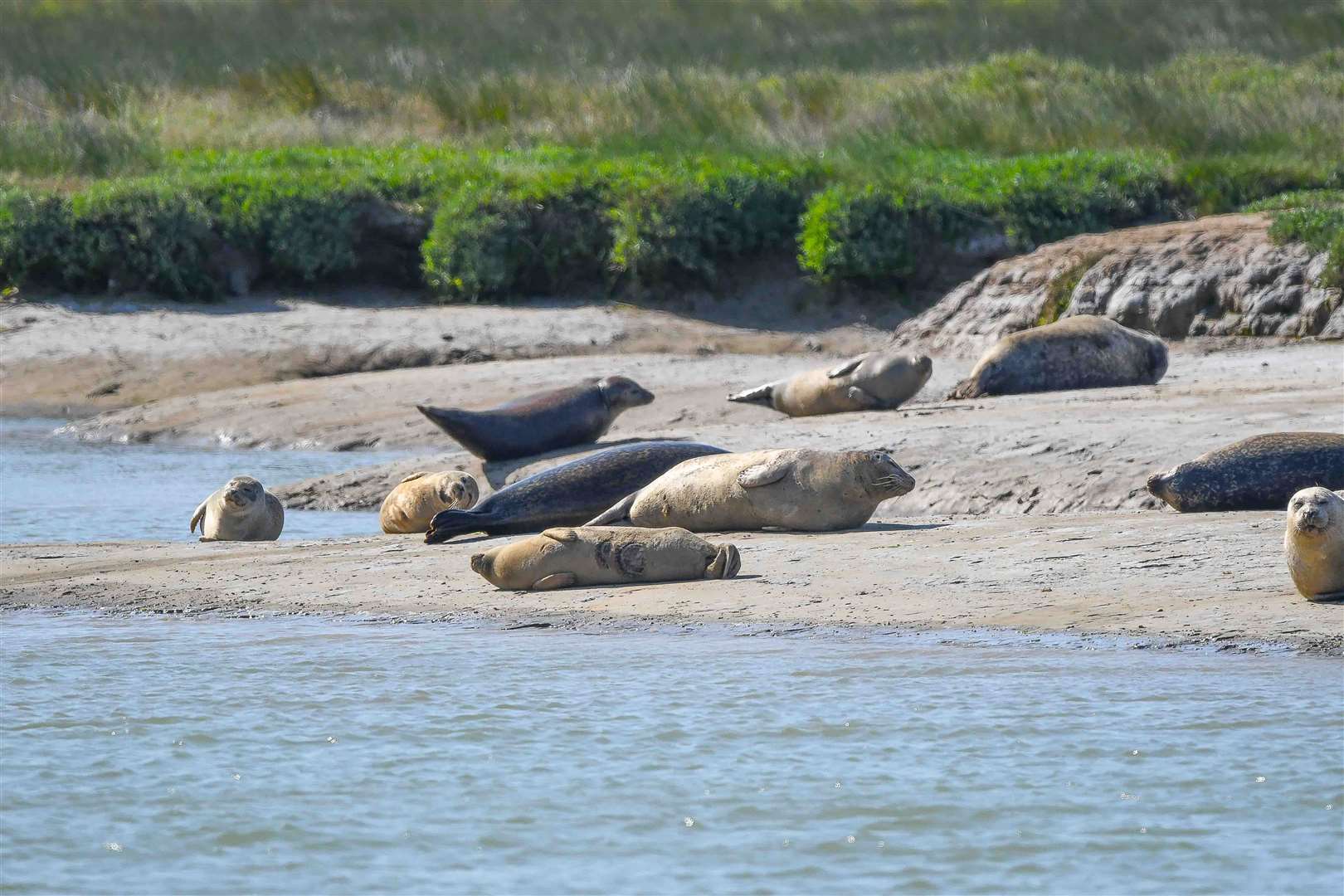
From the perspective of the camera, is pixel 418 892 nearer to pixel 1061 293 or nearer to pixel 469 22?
pixel 1061 293

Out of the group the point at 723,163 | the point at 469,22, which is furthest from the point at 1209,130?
the point at 469,22

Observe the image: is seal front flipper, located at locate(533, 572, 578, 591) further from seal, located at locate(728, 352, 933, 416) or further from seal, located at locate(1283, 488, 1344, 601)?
seal, located at locate(728, 352, 933, 416)

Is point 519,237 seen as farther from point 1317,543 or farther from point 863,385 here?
point 1317,543

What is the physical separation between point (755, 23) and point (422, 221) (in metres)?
12.1

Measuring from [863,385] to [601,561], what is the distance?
178 inches

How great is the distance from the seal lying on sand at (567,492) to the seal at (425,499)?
0.57 m

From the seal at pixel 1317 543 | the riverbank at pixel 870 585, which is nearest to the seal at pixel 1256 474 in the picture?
the riverbank at pixel 870 585

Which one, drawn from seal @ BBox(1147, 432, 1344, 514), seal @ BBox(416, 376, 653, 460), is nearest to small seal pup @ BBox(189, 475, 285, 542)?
seal @ BBox(416, 376, 653, 460)

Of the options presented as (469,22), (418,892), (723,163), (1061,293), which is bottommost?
(418,892)

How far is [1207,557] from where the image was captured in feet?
20.3

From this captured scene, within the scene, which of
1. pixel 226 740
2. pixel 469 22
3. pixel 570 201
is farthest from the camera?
pixel 469 22

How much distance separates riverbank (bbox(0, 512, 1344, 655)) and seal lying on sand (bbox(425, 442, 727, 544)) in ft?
0.36

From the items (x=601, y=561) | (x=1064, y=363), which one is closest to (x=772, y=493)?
(x=601, y=561)

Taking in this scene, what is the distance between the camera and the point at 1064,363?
11312mm
